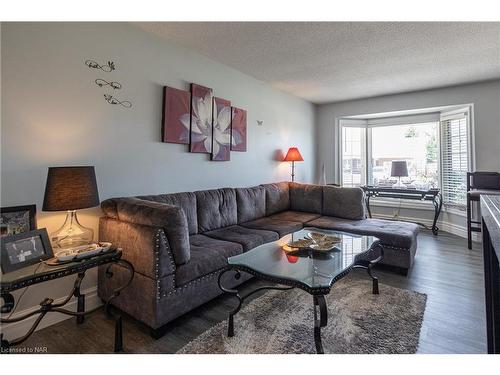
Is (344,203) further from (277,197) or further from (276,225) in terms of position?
(276,225)

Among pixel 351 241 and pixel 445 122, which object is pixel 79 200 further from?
pixel 445 122

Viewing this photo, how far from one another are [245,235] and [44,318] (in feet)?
5.50

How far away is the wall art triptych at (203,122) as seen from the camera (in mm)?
2721

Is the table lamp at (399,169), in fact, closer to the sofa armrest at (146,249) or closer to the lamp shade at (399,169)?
the lamp shade at (399,169)

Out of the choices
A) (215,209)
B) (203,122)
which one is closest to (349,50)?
(203,122)

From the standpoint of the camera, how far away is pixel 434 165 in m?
4.79

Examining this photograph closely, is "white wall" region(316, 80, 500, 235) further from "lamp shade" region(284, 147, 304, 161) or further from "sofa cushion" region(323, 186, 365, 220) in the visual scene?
"sofa cushion" region(323, 186, 365, 220)

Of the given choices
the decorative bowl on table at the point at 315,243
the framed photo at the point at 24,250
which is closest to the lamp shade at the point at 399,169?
the decorative bowl on table at the point at 315,243

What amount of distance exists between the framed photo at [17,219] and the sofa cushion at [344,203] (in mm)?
3261

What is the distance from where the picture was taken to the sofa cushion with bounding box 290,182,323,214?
387cm

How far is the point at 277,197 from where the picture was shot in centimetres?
388

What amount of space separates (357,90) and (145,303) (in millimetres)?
4369

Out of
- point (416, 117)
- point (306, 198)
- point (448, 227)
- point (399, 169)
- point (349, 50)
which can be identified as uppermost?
point (349, 50)

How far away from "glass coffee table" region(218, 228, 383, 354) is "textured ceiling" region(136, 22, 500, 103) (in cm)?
196
